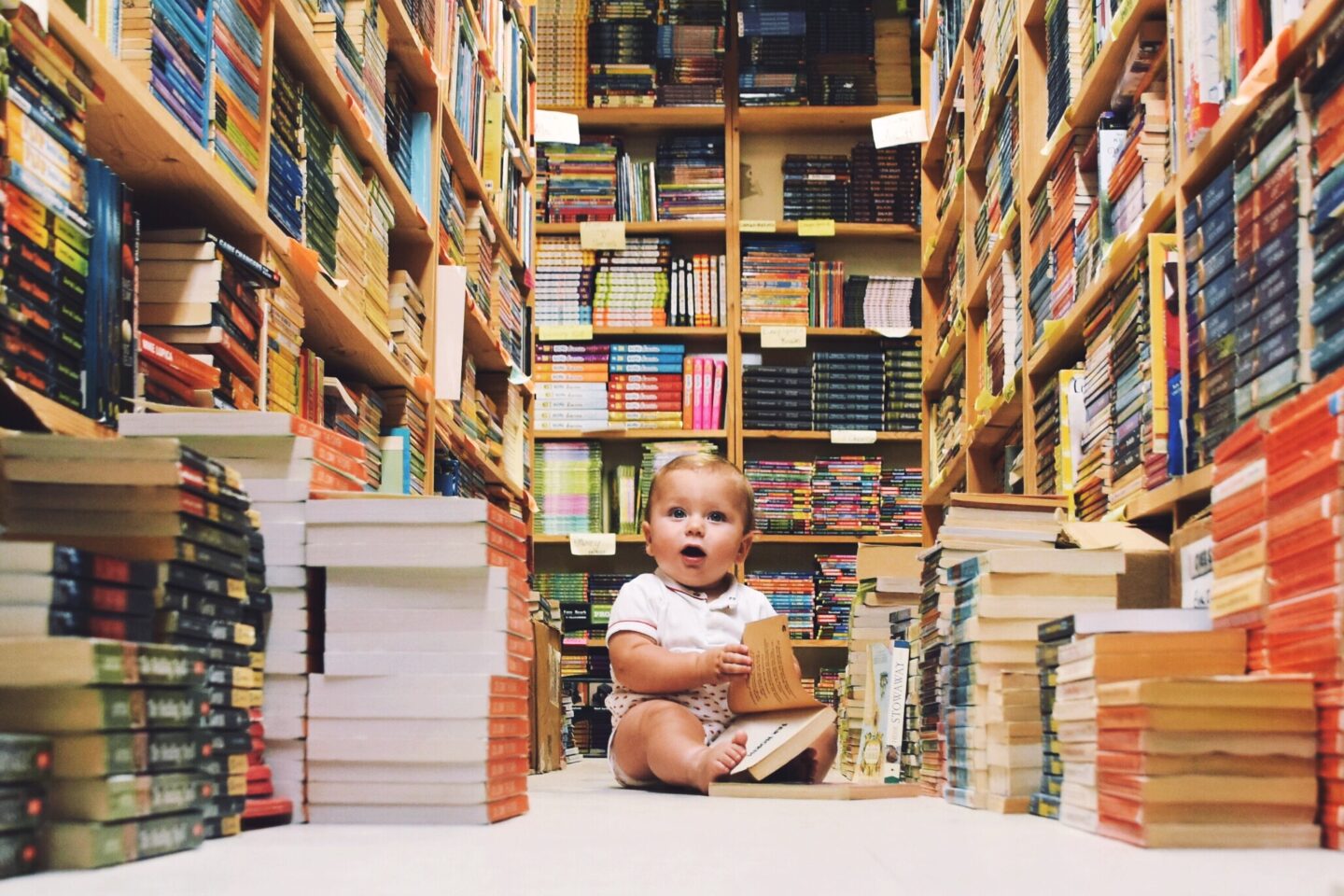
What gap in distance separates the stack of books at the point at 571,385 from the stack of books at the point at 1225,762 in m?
4.68

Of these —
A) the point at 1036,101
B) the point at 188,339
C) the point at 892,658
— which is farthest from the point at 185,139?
the point at 1036,101

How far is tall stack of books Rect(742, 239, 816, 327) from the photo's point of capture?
6.08 m

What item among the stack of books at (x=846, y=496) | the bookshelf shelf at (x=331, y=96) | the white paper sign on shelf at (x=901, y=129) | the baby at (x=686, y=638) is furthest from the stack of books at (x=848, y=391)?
the baby at (x=686, y=638)

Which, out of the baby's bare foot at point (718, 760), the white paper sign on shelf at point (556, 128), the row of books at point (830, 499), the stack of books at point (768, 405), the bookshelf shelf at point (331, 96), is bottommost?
the baby's bare foot at point (718, 760)

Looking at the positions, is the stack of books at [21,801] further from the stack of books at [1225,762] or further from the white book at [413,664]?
the stack of books at [1225,762]

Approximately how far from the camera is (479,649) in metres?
1.66

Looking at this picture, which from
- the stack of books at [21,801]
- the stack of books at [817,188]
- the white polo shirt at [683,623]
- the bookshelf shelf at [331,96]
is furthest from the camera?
the stack of books at [817,188]

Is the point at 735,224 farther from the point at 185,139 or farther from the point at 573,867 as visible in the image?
the point at 573,867

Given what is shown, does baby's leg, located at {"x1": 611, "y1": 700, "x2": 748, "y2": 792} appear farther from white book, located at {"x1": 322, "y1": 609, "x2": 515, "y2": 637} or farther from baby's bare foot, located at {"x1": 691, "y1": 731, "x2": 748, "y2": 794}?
white book, located at {"x1": 322, "y1": 609, "x2": 515, "y2": 637}

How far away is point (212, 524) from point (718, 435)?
14.9 feet

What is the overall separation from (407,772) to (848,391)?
14.9 ft

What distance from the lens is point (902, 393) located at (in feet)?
19.8

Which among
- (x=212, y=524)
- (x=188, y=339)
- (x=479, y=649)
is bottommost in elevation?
(x=479, y=649)

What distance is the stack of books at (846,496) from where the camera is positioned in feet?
19.8
